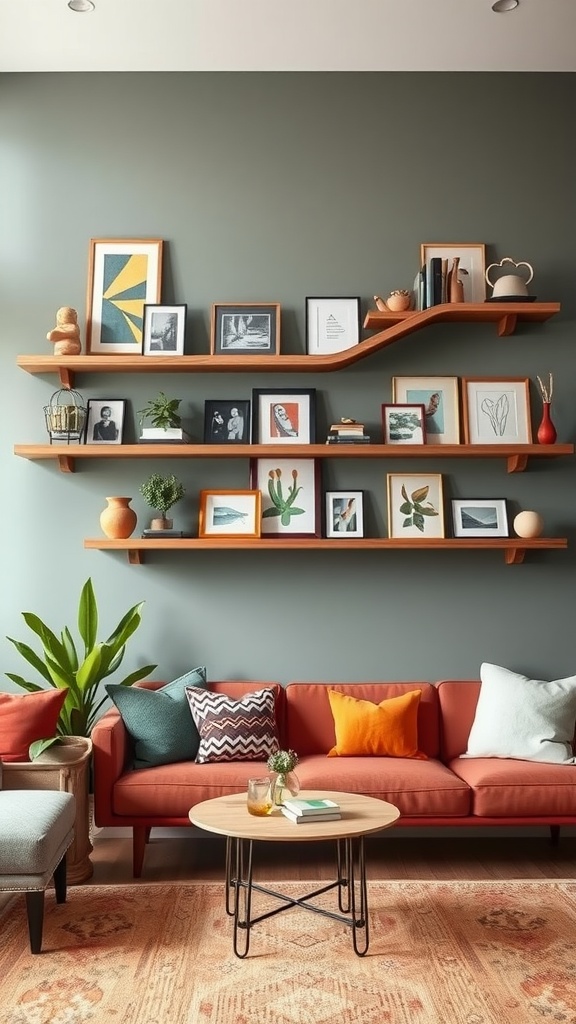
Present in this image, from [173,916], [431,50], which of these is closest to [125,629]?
[173,916]

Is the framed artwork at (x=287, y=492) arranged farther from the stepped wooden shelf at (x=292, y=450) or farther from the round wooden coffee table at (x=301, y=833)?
the round wooden coffee table at (x=301, y=833)

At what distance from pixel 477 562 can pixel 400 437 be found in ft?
2.33

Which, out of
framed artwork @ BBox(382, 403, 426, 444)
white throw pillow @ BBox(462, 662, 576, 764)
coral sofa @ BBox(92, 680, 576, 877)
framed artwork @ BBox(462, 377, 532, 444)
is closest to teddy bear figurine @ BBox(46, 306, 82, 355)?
framed artwork @ BBox(382, 403, 426, 444)

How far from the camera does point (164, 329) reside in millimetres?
4516

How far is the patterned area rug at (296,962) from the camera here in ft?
8.50

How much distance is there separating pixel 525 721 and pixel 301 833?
4.94 feet

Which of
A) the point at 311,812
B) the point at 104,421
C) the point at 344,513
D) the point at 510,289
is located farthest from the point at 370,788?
the point at 510,289

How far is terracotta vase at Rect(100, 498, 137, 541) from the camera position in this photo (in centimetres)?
431

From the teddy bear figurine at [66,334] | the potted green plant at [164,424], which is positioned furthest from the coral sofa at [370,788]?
the teddy bear figurine at [66,334]

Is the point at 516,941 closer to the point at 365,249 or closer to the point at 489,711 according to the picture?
the point at 489,711

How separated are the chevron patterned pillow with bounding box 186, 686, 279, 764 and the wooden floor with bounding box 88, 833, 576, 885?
443mm

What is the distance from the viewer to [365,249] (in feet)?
15.2

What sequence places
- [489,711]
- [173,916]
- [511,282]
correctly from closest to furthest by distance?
[173,916]
[489,711]
[511,282]

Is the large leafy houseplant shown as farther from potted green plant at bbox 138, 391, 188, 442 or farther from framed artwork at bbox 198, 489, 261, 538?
potted green plant at bbox 138, 391, 188, 442
